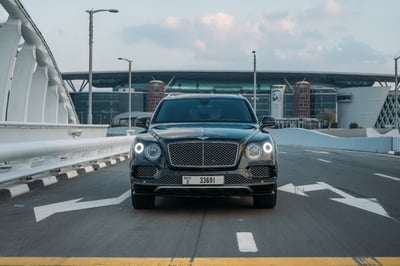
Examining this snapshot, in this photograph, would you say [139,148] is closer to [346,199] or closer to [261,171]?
[261,171]

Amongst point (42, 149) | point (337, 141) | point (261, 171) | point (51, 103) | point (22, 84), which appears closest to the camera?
point (261, 171)

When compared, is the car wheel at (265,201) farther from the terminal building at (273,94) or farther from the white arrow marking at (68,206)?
the terminal building at (273,94)

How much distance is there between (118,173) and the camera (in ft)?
45.3

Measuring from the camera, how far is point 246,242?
5.59m

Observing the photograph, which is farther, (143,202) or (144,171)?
(143,202)

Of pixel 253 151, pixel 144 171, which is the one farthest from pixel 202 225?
pixel 253 151

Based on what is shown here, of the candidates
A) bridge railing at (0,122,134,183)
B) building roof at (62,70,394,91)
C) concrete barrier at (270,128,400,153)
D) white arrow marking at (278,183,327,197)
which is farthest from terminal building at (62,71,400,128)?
white arrow marking at (278,183,327,197)

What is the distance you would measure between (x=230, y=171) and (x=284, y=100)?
11469cm

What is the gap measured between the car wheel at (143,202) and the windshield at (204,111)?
1.53 meters

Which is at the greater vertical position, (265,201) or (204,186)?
(204,186)

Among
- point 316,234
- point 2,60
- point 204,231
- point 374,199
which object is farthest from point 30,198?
point 2,60

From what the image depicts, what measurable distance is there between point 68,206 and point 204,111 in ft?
8.67

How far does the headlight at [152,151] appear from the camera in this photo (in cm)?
703

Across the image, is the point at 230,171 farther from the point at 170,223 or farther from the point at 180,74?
the point at 180,74
